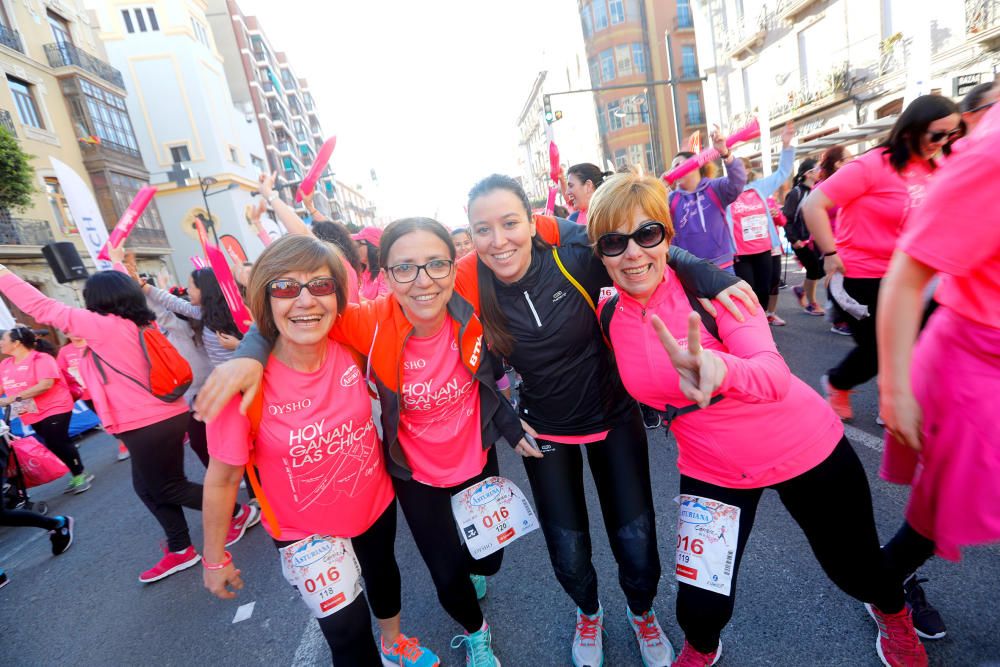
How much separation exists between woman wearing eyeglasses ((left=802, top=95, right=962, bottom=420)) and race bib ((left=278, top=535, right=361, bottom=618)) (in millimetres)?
3284

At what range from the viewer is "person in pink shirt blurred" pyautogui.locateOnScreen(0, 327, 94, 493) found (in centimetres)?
521

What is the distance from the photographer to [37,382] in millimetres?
5262

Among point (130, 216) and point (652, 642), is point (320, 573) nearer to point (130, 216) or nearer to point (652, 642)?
point (652, 642)

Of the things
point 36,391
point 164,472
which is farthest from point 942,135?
point 36,391

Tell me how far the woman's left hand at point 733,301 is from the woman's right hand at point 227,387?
65.9 inches

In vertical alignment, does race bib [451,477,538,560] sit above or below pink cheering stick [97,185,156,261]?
below

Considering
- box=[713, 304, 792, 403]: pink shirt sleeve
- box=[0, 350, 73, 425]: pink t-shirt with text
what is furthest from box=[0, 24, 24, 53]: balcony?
box=[713, 304, 792, 403]: pink shirt sleeve

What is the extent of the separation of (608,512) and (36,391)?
6506 mm

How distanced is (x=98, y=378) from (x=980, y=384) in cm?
450

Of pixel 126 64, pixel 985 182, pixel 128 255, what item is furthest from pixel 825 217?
pixel 126 64

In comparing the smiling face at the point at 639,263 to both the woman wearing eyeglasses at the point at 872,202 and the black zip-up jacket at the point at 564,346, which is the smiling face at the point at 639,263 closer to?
the black zip-up jacket at the point at 564,346

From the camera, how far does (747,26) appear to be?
20.5 meters

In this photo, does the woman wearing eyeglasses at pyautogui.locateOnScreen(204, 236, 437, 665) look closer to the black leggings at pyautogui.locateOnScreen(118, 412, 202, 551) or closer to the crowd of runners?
the crowd of runners

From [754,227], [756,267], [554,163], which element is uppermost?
[554,163]
